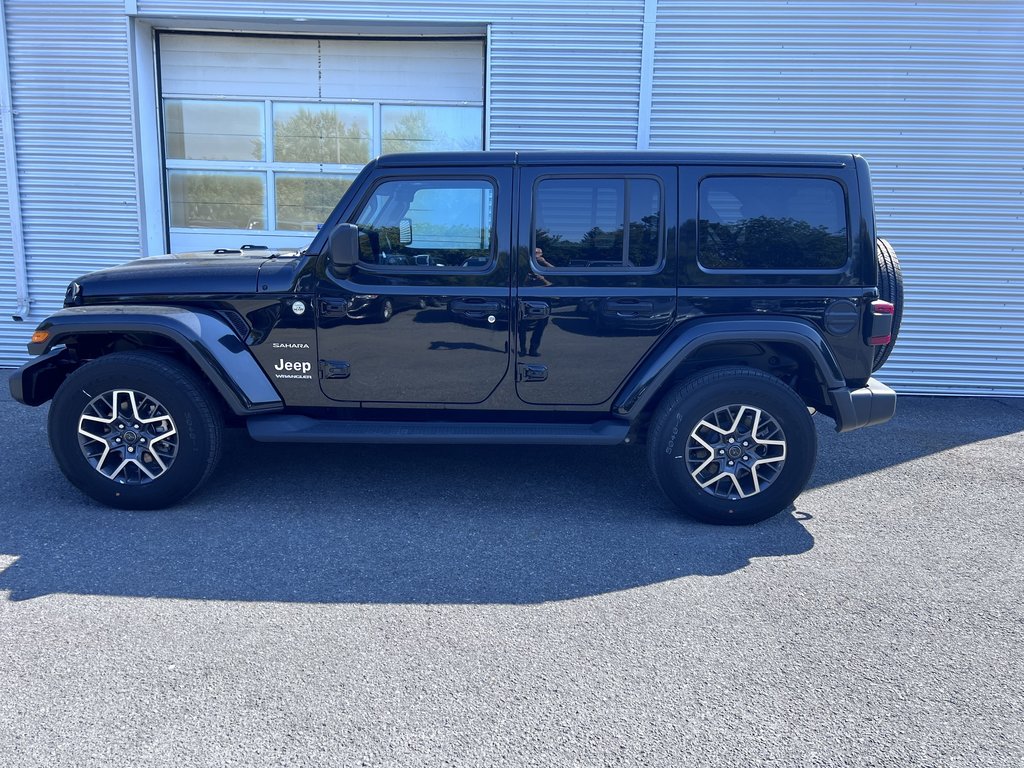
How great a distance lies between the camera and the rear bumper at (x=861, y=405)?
164 inches

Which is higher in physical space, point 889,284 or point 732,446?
point 889,284

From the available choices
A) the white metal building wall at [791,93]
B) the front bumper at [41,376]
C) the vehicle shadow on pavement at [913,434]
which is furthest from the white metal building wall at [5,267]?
the vehicle shadow on pavement at [913,434]

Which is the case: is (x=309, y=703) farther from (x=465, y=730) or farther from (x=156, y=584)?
(x=156, y=584)

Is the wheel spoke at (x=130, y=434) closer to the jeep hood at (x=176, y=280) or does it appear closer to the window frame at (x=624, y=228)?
the jeep hood at (x=176, y=280)

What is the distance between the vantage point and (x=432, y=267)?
4.21 meters

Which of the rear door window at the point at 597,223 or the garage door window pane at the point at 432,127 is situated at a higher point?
the garage door window pane at the point at 432,127

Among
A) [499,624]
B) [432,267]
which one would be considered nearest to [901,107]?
[432,267]

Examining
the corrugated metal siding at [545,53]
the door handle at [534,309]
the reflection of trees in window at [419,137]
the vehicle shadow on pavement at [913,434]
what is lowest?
the vehicle shadow on pavement at [913,434]

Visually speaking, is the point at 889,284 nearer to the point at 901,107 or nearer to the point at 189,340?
the point at 189,340

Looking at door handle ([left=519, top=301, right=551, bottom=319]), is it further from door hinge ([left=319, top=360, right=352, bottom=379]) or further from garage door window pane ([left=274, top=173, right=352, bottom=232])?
garage door window pane ([left=274, top=173, right=352, bottom=232])

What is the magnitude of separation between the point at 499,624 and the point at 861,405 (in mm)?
2443

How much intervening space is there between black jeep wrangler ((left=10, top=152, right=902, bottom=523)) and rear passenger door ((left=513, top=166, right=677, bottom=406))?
11 mm

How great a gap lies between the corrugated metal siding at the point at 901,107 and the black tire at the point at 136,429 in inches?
210

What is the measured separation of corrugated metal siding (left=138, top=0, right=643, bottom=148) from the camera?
736 centimetres
